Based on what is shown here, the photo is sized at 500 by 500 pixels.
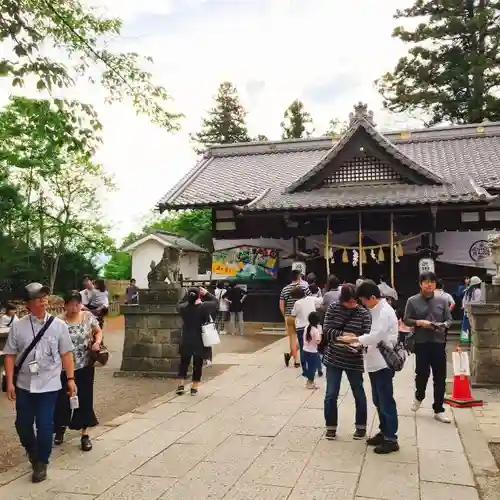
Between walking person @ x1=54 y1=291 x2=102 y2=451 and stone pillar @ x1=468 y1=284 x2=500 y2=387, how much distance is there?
6095mm

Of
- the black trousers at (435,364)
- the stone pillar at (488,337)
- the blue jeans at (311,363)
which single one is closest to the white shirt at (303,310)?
the blue jeans at (311,363)

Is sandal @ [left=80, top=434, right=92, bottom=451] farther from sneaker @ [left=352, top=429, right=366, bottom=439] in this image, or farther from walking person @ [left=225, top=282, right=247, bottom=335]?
walking person @ [left=225, top=282, right=247, bottom=335]

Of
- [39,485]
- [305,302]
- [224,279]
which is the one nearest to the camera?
[39,485]

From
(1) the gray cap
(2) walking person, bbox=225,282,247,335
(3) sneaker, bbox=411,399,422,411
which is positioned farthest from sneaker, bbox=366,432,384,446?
(2) walking person, bbox=225,282,247,335

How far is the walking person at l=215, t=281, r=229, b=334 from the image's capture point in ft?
59.1

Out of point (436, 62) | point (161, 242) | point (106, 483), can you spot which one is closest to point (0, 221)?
point (161, 242)

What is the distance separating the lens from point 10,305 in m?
11.2

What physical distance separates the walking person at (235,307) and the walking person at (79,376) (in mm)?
11418

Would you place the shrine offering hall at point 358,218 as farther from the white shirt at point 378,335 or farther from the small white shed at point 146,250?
the white shirt at point 378,335

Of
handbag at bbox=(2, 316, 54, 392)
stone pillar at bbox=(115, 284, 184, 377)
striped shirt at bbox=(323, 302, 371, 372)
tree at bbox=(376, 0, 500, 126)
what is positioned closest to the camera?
handbag at bbox=(2, 316, 54, 392)

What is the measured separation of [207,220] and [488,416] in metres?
31.1

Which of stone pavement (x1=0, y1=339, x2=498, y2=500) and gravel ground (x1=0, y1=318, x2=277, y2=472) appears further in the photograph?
gravel ground (x1=0, y1=318, x2=277, y2=472)

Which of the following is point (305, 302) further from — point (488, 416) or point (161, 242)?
point (161, 242)

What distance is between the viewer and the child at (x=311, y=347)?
8.73m
